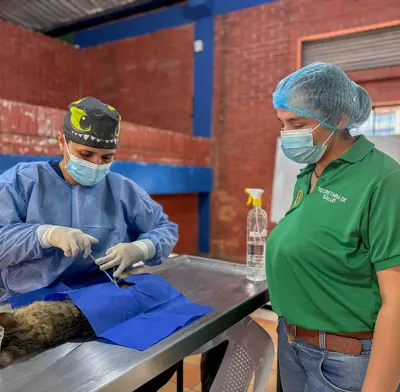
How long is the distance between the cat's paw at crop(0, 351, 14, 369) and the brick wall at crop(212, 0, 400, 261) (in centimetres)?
358

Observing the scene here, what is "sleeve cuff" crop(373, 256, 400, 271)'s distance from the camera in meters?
0.81

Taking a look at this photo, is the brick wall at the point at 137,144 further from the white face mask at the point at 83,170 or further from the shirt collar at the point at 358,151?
the shirt collar at the point at 358,151

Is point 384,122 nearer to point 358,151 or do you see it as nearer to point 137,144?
point 137,144

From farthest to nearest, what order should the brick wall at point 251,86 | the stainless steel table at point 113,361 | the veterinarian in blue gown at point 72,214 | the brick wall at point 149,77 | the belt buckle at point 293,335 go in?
the brick wall at point 149,77 < the brick wall at point 251,86 < the veterinarian in blue gown at point 72,214 < the belt buckle at point 293,335 < the stainless steel table at point 113,361

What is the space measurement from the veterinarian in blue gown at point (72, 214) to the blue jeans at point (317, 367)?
560mm

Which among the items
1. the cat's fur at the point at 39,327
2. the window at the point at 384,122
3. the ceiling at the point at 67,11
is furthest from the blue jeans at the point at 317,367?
the ceiling at the point at 67,11

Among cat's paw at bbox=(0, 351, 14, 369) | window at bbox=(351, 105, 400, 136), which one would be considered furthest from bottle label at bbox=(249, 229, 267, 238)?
window at bbox=(351, 105, 400, 136)

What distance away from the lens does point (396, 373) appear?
82 centimetres

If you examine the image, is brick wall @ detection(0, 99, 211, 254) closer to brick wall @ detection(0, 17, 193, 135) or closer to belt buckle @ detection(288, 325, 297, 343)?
brick wall @ detection(0, 17, 193, 135)

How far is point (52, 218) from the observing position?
1226mm

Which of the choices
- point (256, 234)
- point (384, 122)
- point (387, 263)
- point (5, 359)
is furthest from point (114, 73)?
point (387, 263)

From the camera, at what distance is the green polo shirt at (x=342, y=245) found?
2.75 ft

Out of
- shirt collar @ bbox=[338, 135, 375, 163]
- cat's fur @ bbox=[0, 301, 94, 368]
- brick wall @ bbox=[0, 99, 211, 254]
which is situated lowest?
cat's fur @ bbox=[0, 301, 94, 368]

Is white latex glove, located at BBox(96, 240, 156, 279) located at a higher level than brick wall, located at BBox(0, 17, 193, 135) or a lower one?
lower
